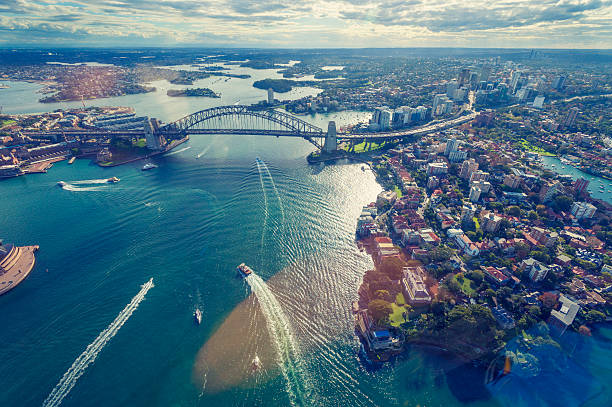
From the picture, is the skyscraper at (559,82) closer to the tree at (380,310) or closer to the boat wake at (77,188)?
the tree at (380,310)

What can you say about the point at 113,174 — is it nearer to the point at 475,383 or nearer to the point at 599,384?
the point at 475,383

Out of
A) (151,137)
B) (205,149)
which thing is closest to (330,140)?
(205,149)

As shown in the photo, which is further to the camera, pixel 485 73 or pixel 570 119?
pixel 485 73

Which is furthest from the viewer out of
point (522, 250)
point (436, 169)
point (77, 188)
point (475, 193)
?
point (436, 169)

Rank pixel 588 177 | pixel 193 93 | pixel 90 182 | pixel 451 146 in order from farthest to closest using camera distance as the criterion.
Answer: pixel 193 93
pixel 451 146
pixel 588 177
pixel 90 182

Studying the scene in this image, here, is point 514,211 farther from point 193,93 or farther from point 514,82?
point 193,93

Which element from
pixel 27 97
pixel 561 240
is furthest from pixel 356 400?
pixel 27 97

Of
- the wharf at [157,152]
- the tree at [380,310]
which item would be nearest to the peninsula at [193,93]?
the wharf at [157,152]
